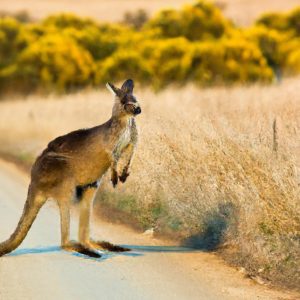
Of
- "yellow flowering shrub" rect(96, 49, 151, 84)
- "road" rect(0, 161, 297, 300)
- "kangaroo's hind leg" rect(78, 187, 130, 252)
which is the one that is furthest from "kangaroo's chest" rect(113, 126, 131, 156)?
"yellow flowering shrub" rect(96, 49, 151, 84)

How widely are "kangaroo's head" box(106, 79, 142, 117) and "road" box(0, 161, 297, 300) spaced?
1.29m

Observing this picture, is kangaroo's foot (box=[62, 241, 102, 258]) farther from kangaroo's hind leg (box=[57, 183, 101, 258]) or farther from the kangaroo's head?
the kangaroo's head

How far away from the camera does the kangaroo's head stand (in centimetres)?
706

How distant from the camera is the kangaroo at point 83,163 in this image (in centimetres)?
721

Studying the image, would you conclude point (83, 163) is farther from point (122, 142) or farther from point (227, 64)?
point (227, 64)

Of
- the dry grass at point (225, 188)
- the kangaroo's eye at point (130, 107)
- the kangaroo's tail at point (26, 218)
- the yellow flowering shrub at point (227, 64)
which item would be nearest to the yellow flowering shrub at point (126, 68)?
the yellow flowering shrub at point (227, 64)

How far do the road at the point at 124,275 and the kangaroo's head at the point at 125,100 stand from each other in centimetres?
129

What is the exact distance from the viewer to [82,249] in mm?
7848

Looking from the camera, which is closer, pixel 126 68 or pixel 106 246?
pixel 106 246

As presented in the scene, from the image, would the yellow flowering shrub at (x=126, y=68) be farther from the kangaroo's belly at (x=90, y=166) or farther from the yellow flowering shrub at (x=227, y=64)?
the kangaroo's belly at (x=90, y=166)

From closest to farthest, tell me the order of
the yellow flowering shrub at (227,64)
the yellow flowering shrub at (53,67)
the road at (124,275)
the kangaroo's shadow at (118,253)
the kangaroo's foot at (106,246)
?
the road at (124,275) < the kangaroo's shadow at (118,253) < the kangaroo's foot at (106,246) < the yellow flowering shrub at (227,64) < the yellow flowering shrub at (53,67)

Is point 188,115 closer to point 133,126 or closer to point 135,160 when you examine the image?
point 135,160

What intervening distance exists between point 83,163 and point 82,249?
2.85 ft

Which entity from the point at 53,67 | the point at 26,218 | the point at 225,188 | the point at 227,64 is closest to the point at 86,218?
the point at 26,218
